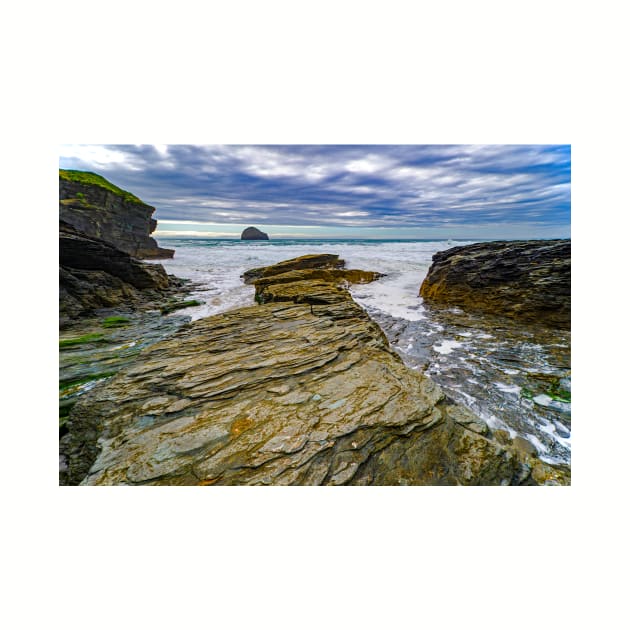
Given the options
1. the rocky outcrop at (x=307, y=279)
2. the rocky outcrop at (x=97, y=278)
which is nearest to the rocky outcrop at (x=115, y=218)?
the rocky outcrop at (x=97, y=278)

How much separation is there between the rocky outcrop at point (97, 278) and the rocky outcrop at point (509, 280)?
8.16 meters

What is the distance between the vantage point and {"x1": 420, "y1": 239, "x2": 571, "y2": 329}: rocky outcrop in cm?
609

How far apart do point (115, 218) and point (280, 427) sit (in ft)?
32.9

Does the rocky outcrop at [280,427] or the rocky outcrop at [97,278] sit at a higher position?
the rocky outcrop at [97,278]

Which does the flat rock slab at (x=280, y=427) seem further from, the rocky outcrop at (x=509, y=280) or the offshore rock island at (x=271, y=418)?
the rocky outcrop at (x=509, y=280)

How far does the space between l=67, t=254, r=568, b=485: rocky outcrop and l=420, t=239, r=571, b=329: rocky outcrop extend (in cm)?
495

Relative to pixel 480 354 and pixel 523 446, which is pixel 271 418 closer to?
pixel 523 446

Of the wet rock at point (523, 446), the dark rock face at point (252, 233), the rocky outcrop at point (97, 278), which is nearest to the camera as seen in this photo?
the wet rock at point (523, 446)

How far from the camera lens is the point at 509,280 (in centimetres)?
714

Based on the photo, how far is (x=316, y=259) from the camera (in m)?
11.6

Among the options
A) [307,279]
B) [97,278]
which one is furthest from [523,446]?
[97,278]

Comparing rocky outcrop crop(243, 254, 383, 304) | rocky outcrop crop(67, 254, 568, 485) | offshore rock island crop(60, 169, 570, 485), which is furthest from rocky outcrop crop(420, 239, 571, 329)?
rocky outcrop crop(67, 254, 568, 485)

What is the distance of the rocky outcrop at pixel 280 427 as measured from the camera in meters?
1.75

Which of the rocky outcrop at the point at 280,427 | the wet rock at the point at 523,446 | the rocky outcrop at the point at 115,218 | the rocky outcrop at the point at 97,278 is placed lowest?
the wet rock at the point at 523,446
